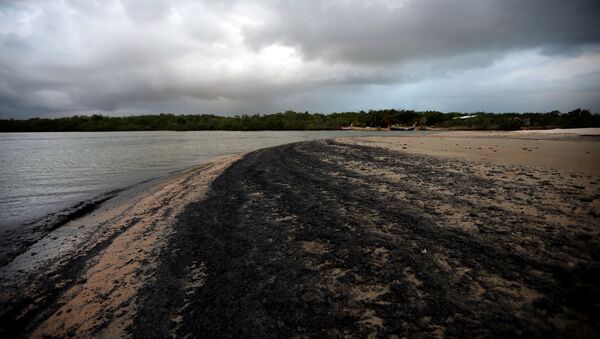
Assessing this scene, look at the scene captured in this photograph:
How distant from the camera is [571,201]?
609cm

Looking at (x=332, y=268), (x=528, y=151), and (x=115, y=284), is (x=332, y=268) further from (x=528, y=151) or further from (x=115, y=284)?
(x=528, y=151)

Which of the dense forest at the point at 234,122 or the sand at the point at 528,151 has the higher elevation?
the dense forest at the point at 234,122

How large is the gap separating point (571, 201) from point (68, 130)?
20373 centimetres

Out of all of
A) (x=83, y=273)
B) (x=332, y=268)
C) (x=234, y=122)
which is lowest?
(x=83, y=273)

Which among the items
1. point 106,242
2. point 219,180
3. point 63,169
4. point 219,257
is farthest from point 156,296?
point 63,169

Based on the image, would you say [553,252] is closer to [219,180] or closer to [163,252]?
[163,252]

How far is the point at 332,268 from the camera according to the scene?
394 centimetres

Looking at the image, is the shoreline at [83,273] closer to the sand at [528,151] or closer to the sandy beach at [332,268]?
the sandy beach at [332,268]

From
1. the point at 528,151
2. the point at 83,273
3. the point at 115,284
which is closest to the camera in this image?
the point at 115,284

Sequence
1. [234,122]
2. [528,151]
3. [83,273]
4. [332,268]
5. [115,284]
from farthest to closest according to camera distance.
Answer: [234,122], [528,151], [83,273], [115,284], [332,268]

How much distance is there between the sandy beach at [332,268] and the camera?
9.53 ft

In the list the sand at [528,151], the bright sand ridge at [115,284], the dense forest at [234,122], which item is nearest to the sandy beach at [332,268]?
the bright sand ridge at [115,284]

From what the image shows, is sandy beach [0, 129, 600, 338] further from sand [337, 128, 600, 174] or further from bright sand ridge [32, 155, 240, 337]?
sand [337, 128, 600, 174]

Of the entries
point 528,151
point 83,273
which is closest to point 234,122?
point 528,151
